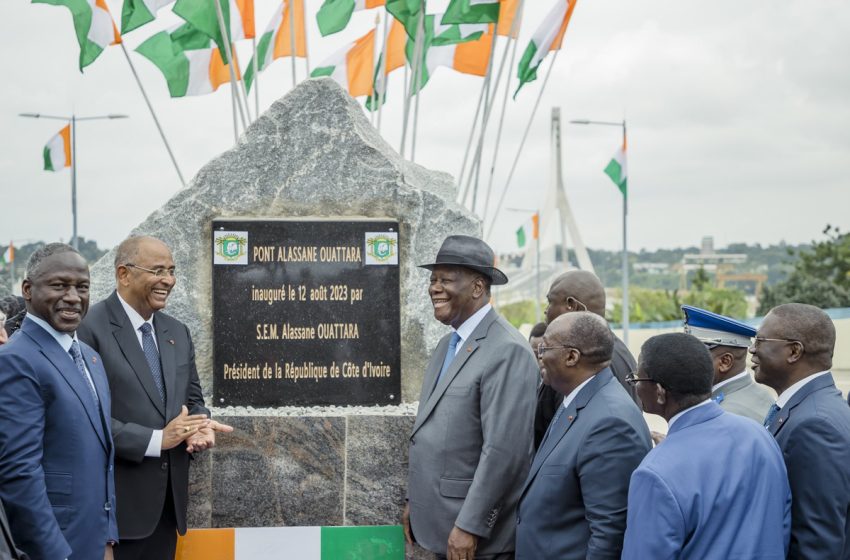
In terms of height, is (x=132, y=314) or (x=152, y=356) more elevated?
(x=132, y=314)

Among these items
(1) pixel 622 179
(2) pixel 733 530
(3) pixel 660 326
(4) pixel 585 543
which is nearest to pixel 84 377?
(4) pixel 585 543

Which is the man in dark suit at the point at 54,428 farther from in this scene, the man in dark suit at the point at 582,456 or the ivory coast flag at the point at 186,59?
the ivory coast flag at the point at 186,59

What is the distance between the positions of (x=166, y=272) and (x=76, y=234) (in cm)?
1847

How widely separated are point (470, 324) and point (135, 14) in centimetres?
475

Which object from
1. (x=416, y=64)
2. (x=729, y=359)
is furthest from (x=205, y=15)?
(x=729, y=359)

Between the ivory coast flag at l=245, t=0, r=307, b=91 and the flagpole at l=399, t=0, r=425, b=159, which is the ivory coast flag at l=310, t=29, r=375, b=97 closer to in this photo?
the ivory coast flag at l=245, t=0, r=307, b=91

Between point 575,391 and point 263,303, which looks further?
point 263,303

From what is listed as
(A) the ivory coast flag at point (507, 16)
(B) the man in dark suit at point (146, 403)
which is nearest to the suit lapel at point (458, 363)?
(B) the man in dark suit at point (146, 403)

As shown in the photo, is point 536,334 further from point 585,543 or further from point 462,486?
point 585,543

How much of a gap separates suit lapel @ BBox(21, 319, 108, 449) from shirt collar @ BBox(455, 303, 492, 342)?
157 cm

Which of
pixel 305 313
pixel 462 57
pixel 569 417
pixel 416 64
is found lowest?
pixel 569 417

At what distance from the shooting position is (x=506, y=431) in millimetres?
3709

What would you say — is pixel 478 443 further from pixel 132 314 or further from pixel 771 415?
pixel 132 314

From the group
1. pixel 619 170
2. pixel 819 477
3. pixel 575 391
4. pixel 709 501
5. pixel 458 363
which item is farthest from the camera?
pixel 619 170
